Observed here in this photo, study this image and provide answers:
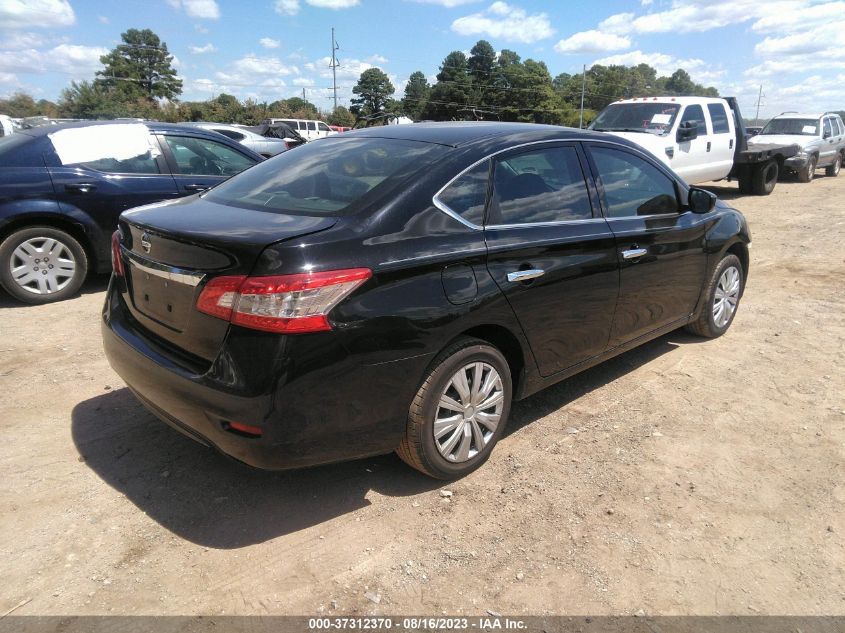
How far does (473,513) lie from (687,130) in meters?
10.0

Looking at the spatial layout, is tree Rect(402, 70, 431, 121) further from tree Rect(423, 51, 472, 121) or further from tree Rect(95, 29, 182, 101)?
tree Rect(95, 29, 182, 101)

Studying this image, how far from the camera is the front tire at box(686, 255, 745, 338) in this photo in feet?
15.8

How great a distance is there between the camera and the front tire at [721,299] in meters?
4.80

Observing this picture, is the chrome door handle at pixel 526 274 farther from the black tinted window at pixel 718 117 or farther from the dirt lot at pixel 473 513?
the black tinted window at pixel 718 117

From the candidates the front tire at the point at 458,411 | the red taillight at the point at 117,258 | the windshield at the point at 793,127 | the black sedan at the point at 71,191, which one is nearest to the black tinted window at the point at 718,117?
the windshield at the point at 793,127

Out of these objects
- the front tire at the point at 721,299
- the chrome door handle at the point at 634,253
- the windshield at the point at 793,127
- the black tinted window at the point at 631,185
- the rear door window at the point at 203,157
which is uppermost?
the windshield at the point at 793,127

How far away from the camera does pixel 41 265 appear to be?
5746 millimetres

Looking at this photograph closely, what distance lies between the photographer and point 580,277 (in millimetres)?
3453

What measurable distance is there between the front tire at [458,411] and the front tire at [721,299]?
2.42 m

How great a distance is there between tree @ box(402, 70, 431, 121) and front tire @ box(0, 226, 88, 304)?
93.4 m

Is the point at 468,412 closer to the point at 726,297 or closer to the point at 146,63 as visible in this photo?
the point at 726,297

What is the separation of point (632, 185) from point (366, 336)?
2364 mm

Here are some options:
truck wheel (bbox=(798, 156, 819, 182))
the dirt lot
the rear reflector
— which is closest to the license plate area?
the rear reflector

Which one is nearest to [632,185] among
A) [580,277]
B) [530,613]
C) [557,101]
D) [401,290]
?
[580,277]
